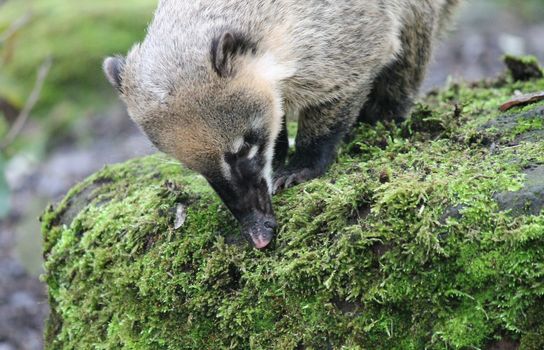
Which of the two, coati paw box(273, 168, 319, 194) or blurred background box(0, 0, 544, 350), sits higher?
coati paw box(273, 168, 319, 194)

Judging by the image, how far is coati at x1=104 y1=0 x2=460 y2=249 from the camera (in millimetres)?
3656

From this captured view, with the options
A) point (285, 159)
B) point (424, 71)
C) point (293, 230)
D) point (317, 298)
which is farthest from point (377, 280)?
point (424, 71)

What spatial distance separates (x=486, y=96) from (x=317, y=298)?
2.99m

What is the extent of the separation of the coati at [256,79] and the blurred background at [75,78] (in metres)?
4.62

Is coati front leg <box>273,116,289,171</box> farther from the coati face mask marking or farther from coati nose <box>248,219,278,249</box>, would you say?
coati nose <box>248,219,278,249</box>

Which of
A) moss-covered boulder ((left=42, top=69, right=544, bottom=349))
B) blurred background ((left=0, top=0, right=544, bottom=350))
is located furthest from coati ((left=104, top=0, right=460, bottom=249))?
blurred background ((left=0, top=0, right=544, bottom=350))

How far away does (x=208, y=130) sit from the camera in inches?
142

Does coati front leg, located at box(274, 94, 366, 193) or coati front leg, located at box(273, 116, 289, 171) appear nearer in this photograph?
coati front leg, located at box(274, 94, 366, 193)

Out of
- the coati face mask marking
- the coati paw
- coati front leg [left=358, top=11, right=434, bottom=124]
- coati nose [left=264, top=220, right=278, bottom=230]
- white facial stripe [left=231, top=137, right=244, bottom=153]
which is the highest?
white facial stripe [left=231, top=137, right=244, bottom=153]

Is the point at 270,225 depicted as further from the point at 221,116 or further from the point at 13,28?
the point at 13,28

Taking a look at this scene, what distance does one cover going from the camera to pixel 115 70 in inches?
168

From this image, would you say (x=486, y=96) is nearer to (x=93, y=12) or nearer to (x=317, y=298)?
(x=317, y=298)

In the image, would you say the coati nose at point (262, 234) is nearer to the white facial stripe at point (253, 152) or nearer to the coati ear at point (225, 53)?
the white facial stripe at point (253, 152)

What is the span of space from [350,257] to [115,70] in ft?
6.66
